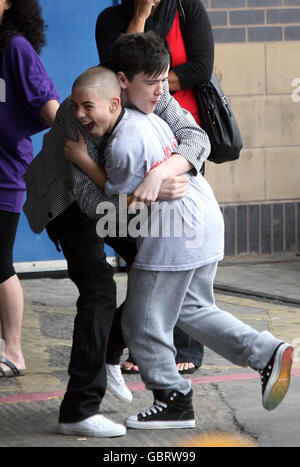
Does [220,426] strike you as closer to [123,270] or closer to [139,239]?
[139,239]

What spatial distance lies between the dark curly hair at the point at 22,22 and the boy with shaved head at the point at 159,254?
95 cm

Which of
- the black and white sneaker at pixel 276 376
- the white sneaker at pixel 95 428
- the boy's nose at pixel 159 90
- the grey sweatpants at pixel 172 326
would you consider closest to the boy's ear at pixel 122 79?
the boy's nose at pixel 159 90

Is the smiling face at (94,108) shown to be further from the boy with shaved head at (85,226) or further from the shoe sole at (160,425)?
the shoe sole at (160,425)

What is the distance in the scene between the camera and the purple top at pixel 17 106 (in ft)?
14.9

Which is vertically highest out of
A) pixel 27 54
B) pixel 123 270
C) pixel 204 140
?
pixel 27 54

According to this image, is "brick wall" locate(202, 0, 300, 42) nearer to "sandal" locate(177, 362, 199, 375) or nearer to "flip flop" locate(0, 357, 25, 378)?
"sandal" locate(177, 362, 199, 375)

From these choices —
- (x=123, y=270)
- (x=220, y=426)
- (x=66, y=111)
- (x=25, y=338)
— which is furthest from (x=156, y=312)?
(x=123, y=270)

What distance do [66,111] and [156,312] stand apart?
862mm

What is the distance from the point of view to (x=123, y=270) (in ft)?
24.3

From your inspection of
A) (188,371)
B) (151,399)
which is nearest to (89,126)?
(151,399)

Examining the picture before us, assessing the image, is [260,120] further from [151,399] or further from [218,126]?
[151,399]

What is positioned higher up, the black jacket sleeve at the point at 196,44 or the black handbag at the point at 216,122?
the black jacket sleeve at the point at 196,44

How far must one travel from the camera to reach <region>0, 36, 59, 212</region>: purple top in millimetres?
4531
